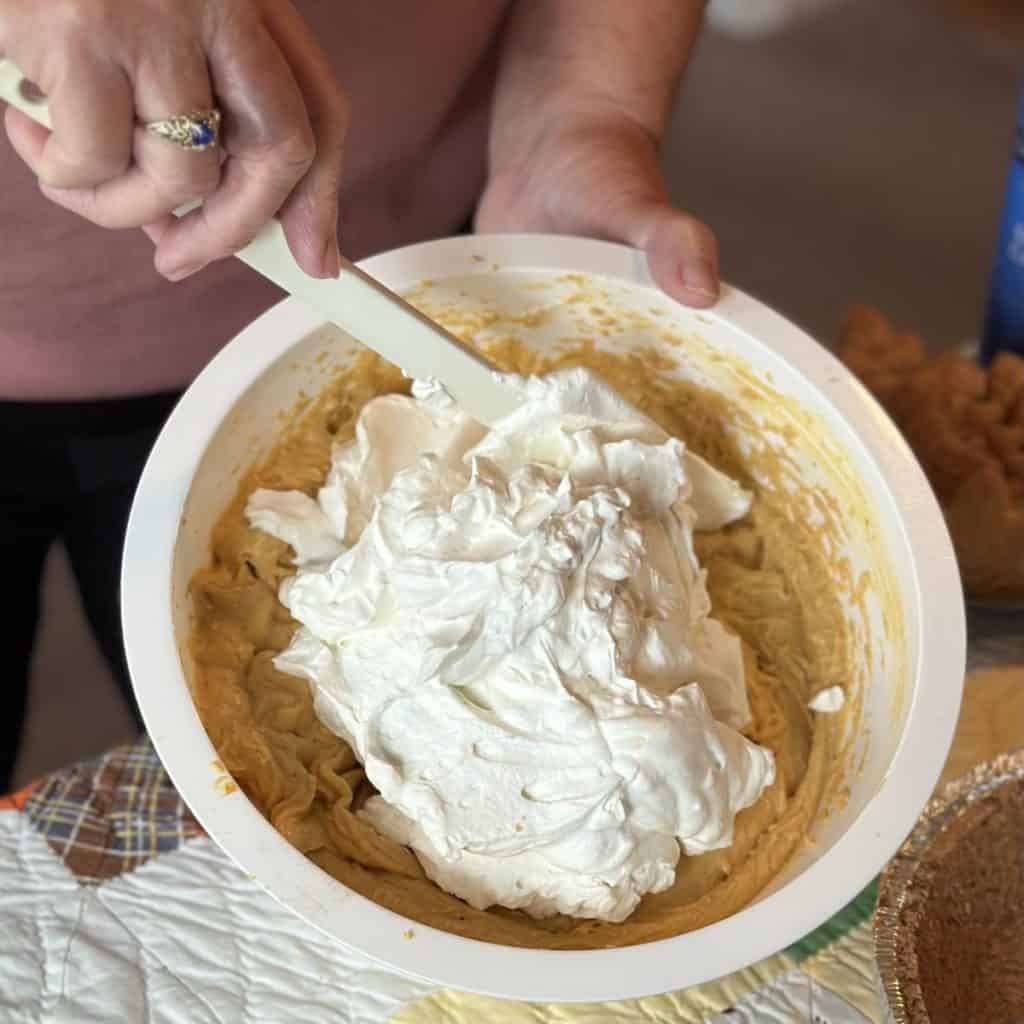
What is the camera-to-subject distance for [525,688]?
684 millimetres

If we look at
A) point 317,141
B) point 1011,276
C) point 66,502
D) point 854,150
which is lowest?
point 854,150

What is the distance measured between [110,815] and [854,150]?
211 centimetres

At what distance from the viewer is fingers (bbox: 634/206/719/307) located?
2.61 feet

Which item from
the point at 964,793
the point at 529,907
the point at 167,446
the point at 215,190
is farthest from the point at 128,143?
the point at 964,793

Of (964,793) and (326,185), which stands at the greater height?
(326,185)

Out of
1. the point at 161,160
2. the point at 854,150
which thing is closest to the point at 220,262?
the point at 161,160

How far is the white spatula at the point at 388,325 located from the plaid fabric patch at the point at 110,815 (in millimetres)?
369

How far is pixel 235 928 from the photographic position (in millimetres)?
760

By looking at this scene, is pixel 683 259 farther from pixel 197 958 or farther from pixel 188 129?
pixel 197 958

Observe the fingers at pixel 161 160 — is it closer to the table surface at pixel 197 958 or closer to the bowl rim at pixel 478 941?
the bowl rim at pixel 478 941

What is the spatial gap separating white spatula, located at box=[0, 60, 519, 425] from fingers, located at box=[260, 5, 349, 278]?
17mm

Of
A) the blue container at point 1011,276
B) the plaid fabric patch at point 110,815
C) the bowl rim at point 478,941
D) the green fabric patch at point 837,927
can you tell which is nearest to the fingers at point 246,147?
the bowl rim at point 478,941

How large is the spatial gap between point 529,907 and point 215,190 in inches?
18.0

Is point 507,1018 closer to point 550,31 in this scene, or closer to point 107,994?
point 107,994
